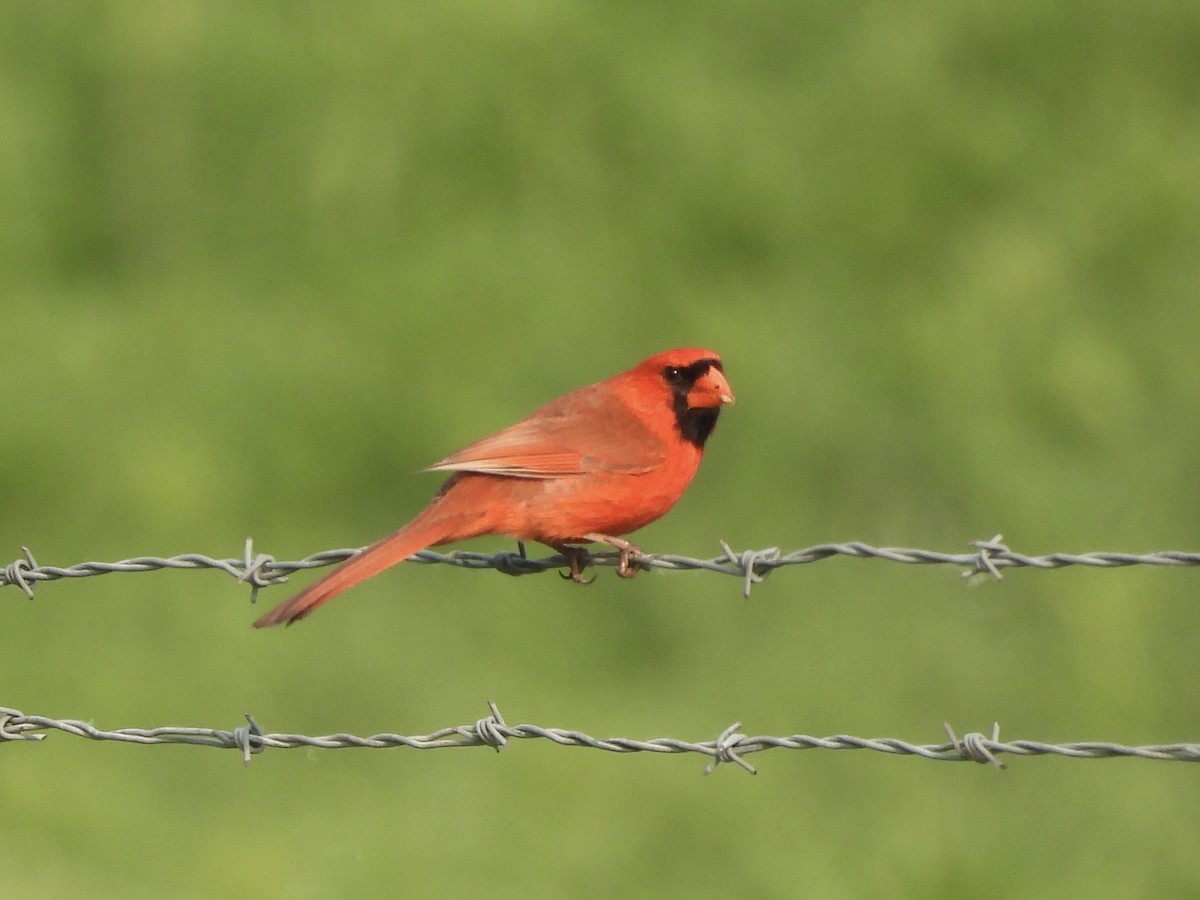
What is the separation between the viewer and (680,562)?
4.74m

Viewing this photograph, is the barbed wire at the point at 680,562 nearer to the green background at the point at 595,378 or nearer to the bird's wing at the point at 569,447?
the bird's wing at the point at 569,447

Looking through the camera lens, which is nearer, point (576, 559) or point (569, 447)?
point (576, 559)

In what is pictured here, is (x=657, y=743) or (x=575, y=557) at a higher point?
(x=575, y=557)

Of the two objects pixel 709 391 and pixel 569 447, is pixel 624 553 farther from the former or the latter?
pixel 709 391

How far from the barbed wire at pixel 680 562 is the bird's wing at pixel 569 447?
350 mm

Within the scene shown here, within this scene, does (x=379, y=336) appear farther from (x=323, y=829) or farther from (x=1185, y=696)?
(x=1185, y=696)

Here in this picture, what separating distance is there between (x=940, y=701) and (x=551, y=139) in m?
4.50

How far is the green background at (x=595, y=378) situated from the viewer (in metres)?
7.96

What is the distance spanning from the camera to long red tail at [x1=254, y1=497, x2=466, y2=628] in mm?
4484

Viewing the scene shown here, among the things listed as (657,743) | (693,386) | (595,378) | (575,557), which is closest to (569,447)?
(575,557)

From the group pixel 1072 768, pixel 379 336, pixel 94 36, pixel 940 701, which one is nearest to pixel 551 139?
A: pixel 379 336

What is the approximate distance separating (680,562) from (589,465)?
0.98 metres

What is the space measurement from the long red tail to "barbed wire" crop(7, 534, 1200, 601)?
41 mm

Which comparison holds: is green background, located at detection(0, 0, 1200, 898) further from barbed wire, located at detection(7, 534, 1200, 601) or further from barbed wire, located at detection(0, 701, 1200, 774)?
barbed wire, located at detection(0, 701, 1200, 774)
